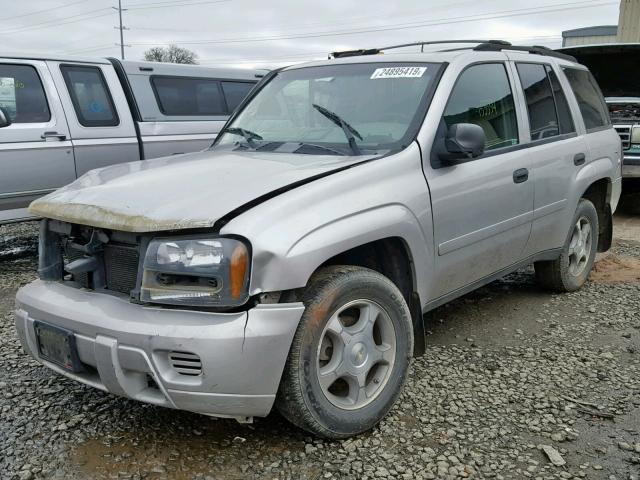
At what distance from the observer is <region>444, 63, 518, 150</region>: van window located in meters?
3.60

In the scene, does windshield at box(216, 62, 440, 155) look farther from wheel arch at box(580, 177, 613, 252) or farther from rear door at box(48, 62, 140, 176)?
rear door at box(48, 62, 140, 176)

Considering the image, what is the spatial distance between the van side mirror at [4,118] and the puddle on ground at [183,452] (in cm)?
408

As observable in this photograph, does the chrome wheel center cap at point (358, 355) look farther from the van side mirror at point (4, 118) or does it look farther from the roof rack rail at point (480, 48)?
the van side mirror at point (4, 118)

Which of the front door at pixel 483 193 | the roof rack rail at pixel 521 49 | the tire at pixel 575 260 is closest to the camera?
the front door at pixel 483 193

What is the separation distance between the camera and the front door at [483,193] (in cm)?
336

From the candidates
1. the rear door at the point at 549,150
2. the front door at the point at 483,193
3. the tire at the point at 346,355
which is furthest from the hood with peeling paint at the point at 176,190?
the rear door at the point at 549,150

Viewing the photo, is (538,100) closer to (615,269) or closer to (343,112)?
(343,112)

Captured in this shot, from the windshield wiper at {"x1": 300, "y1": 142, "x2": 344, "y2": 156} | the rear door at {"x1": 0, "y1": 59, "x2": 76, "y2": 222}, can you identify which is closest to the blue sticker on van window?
the rear door at {"x1": 0, "y1": 59, "x2": 76, "y2": 222}

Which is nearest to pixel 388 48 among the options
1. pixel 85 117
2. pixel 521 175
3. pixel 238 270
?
pixel 521 175

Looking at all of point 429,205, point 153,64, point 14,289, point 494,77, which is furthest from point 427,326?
point 153,64

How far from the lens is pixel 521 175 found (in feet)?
12.9

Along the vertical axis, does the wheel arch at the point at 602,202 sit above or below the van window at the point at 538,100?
below

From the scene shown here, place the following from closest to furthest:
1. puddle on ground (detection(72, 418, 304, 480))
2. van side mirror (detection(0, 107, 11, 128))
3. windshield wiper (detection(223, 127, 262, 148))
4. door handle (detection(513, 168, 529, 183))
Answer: puddle on ground (detection(72, 418, 304, 480)) → windshield wiper (detection(223, 127, 262, 148)) → door handle (detection(513, 168, 529, 183)) → van side mirror (detection(0, 107, 11, 128))

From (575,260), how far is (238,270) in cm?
355
